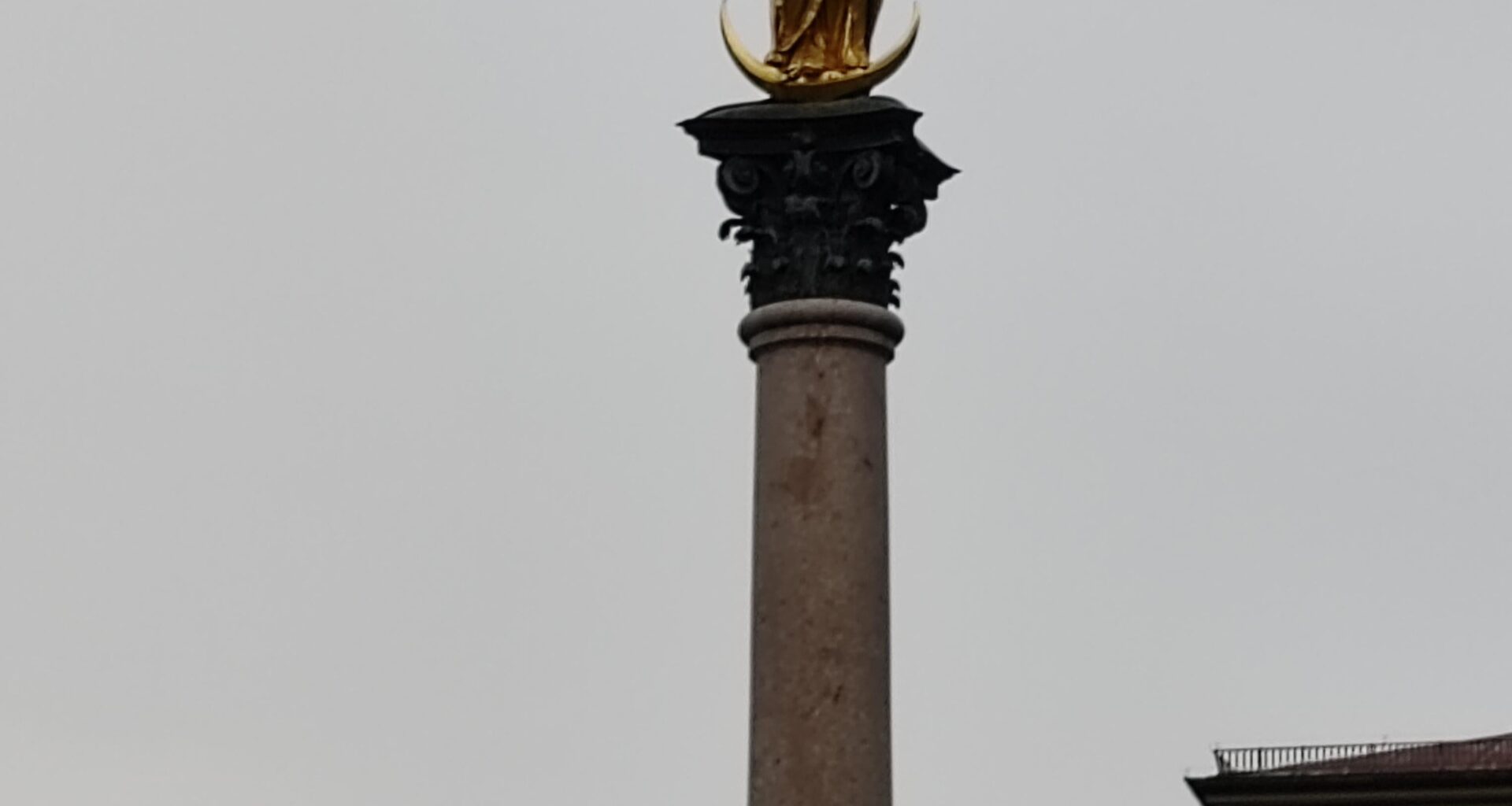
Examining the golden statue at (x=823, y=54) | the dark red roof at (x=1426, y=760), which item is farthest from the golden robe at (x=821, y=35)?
the dark red roof at (x=1426, y=760)

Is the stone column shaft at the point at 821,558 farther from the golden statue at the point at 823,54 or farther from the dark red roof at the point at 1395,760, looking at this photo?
the dark red roof at the point at 1395,760

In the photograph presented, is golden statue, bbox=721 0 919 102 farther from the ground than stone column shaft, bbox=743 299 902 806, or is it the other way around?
golden statue, bbox=721 0 919 102

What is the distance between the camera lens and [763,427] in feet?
64.5

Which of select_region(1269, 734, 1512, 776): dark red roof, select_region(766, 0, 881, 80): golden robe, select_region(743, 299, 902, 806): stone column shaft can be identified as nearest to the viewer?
select_region(743, 299, 902, 806): stone column shaft

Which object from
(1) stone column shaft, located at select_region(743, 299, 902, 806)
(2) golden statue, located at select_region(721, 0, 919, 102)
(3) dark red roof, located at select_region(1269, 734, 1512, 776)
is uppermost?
(3) dark red roof, located at select_region(1269, 734, 1512, 776)

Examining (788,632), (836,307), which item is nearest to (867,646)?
(788,632)

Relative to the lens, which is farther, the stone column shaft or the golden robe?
the golden robe

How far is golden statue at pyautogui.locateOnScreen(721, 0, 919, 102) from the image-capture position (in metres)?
20.0

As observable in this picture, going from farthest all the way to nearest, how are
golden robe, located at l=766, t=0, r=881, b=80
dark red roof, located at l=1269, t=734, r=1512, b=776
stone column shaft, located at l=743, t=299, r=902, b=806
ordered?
1. dark red roof, located at l=1269, t=734, r=1512, b=776
2. golden robe, located at l=766, t=0, r=881, b=80
3. stone column shaft, located at l=743, t=299, r=902, b=806

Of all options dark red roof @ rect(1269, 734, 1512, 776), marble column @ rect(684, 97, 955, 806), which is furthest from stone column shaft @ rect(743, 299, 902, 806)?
dark red roof @ rect(1269, 734, 1512, 776)

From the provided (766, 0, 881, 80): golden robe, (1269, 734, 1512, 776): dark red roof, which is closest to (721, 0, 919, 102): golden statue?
(766, 0, 881, 80): golden robe

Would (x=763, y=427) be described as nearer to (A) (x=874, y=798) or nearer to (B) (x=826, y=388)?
(B) (x=826, y=388)

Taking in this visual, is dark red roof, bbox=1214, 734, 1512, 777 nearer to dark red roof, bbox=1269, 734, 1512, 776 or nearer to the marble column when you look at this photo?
dark red roof, bbox=1269, 734, 1512, 776

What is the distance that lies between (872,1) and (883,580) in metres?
2.87
